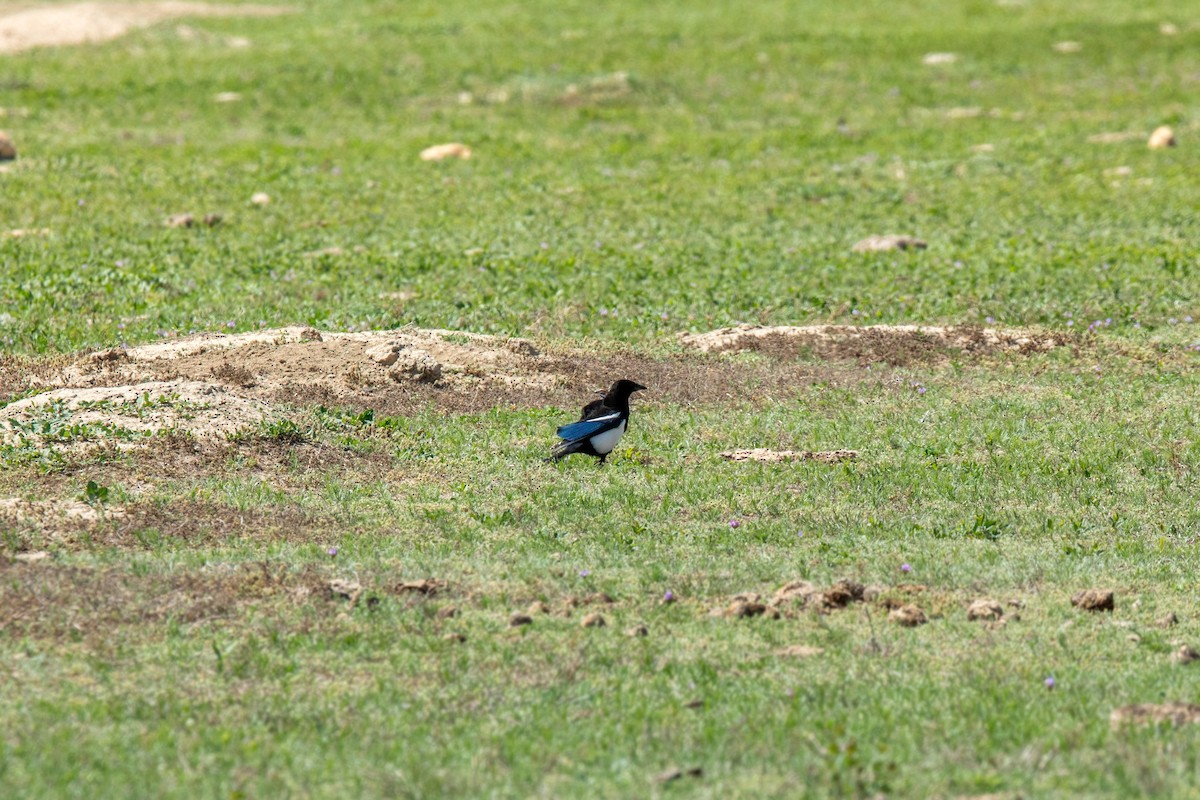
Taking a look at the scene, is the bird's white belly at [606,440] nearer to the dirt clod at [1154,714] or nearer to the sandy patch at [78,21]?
the dirt clod at [1154,714]

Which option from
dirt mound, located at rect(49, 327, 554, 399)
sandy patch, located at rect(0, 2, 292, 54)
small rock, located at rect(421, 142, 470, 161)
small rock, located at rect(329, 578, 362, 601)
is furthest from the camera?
sandy patch, located at rect(0, 2, 292, 54)

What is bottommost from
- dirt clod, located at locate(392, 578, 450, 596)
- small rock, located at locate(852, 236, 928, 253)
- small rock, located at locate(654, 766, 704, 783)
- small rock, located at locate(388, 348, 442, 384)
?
small rock, located at locate(852, 236, 928, 253)

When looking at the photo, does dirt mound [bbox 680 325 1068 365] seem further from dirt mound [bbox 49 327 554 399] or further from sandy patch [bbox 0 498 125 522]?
sandy patch [bbox 0 498 125 522]

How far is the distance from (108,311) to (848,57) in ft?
62.5

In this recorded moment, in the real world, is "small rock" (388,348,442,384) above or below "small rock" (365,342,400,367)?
below

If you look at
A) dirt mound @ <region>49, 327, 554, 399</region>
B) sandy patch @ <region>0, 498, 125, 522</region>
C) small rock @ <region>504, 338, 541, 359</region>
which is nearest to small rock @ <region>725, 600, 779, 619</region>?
sandy patch @ <region>0, 498, 125, 522</region>

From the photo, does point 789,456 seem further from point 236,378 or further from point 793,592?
point 236,378

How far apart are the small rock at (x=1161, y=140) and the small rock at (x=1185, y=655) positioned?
56.7ft

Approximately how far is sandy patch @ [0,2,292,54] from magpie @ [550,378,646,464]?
82.4 feet

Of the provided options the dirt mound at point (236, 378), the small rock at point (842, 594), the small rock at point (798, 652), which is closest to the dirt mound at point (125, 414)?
the dirt mound at point (236, 378)

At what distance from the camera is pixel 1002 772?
6121 mm

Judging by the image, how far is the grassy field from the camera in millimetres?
6449

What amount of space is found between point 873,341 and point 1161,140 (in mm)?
11495

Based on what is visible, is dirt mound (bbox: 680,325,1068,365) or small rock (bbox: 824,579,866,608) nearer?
small rock (bbox: 824,579,866,608)
